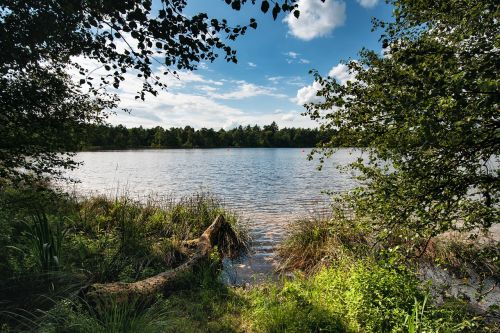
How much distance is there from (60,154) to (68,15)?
323 cm

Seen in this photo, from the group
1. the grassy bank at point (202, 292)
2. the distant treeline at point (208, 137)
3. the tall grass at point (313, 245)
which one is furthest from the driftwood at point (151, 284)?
the distant treeline at point (208, 137)

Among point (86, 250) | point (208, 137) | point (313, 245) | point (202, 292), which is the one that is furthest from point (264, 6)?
point (208, 137)

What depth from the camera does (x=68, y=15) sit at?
15.4 ft

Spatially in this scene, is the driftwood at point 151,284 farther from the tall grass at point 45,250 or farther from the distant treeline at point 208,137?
the distant treeline at point 208,137

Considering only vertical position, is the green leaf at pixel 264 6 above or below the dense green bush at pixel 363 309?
above

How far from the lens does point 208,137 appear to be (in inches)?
5625

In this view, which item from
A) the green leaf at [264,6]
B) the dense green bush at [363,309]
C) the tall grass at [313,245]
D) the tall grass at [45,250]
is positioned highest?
the green leaf at [264,6]

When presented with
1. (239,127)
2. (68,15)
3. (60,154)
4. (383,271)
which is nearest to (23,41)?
(68,15)

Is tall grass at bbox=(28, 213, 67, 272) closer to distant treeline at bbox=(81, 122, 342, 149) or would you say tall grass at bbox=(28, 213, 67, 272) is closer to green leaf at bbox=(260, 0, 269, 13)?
green leaf at bbox=(260, 0, 269, 13)

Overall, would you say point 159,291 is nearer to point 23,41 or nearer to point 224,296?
point 224,296

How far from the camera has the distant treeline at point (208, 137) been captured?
388ft

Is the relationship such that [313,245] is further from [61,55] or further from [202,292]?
[61,55]

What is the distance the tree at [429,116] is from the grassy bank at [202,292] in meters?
0.73

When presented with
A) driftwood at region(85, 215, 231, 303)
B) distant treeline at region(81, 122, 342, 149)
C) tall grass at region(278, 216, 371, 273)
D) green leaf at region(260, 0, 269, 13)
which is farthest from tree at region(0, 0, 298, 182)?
distant treeline at region(81, 122, 342, 149)
